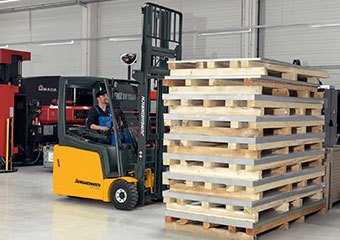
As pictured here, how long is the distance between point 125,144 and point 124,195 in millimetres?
834

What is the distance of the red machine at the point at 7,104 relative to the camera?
12.3 m

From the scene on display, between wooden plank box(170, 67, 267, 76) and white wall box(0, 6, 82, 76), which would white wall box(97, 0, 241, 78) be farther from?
wooden plank box(170, 67, 267, 76)

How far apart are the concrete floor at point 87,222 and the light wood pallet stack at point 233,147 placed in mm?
283

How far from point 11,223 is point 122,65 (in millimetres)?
11540

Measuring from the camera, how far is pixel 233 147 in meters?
6.00

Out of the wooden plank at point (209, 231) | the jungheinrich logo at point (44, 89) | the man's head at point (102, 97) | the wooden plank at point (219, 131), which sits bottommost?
the wooden plank at point (209, 231)

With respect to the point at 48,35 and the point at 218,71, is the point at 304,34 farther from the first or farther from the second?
the point at 48,35

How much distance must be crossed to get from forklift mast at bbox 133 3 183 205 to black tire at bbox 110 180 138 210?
238 millimetres

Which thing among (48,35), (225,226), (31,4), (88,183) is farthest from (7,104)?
(31,4)

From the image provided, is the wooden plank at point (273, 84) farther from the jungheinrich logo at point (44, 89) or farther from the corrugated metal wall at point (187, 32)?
the jungheinrich logo at point (44, 89)

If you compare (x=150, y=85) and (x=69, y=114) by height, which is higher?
(x=150, y=85)

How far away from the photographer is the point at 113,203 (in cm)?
794

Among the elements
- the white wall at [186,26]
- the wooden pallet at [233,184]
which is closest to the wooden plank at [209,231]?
the wooden pallet at [233,184]

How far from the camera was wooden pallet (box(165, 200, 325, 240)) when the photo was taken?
603 cm
